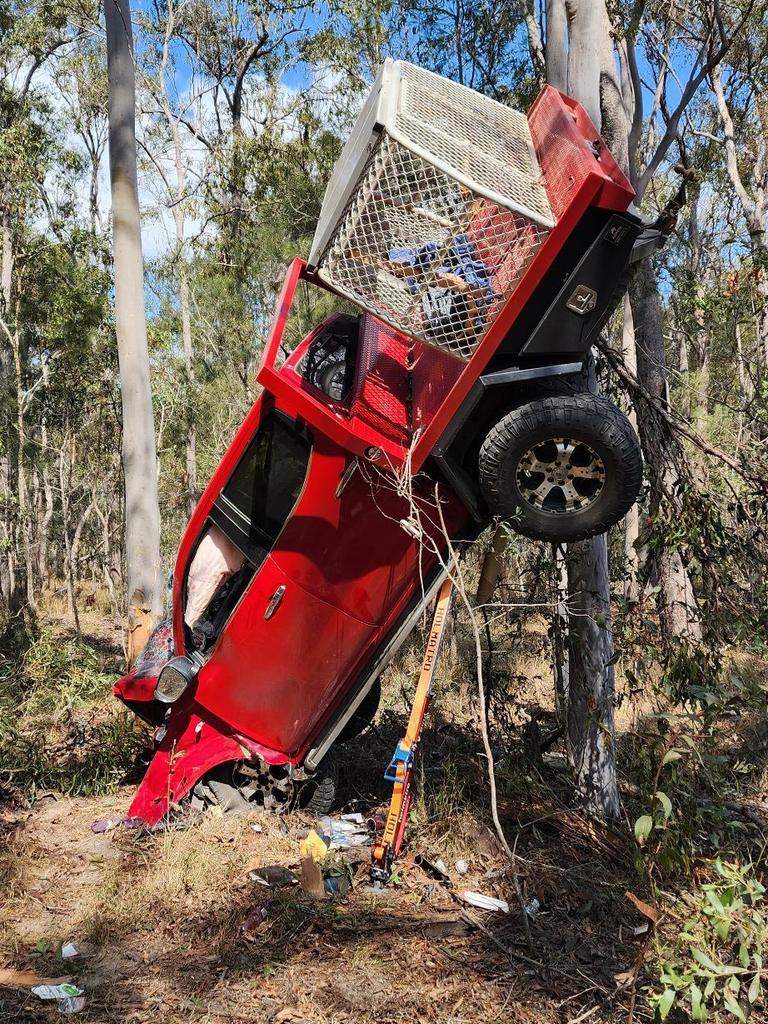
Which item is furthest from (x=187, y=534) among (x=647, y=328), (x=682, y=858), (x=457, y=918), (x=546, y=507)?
(x=647, y=328)

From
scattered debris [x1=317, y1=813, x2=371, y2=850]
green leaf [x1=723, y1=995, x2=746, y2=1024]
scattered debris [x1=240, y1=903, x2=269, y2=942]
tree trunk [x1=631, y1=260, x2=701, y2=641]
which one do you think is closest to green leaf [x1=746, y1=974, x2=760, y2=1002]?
green leaf [x1=723, y1=995, x2=746, y2=1024]

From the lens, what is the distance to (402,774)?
14.0 ft

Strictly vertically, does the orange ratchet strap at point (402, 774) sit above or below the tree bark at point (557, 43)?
below

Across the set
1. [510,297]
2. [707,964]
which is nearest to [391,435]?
[510,297]

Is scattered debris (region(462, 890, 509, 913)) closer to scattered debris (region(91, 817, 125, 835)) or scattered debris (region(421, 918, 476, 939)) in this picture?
scattered debris (region(421, 918, 476, 939))

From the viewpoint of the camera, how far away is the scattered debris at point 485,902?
3961 millimetres

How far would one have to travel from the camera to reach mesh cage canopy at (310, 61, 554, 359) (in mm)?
3320

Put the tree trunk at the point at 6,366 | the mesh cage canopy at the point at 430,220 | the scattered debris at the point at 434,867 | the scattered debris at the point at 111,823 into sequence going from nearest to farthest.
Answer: the mesh cage canopy at the point at 430,220 → the scattered debris at the point at 434,867 → the scattered debris at the point at 111,823 → the tree trunk at the point at 6,366

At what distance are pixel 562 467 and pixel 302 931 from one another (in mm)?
2375

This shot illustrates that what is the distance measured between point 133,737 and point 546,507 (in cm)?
387

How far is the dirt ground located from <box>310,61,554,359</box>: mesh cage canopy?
260 cm

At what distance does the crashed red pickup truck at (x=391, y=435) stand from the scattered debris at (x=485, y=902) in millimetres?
1158

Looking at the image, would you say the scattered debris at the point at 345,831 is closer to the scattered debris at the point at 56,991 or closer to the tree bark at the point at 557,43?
the scattered debris at the point at 56,991

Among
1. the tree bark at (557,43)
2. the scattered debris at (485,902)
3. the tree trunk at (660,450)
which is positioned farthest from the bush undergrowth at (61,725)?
the tree bark at (557,43)
